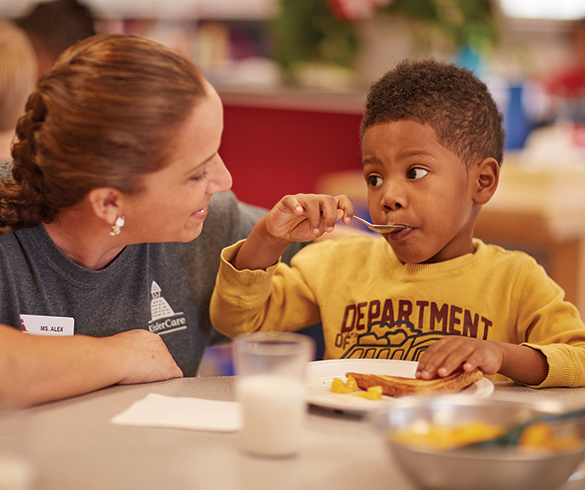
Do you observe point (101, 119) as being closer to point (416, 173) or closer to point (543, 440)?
point (416, 173)

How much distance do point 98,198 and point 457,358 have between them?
2.05 feet

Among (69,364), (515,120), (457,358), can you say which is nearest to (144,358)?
(69,364)

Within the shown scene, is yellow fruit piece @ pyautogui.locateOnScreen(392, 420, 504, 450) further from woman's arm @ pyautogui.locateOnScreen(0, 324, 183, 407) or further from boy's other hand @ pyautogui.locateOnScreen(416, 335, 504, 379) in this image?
woman's arm @ pyautogui.locateOnScreen(0, 324, 183, 407)

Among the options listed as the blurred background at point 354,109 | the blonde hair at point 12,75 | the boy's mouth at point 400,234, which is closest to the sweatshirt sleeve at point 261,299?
the boy's mouth at point 400,234

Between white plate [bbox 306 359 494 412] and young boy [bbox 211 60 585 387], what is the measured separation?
15cm

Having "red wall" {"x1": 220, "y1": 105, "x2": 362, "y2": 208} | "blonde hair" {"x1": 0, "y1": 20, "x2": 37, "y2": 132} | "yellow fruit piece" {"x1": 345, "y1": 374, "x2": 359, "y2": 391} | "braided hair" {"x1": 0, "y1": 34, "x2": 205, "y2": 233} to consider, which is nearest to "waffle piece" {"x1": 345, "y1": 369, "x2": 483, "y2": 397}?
"yellow fruit piece" {"x1": 345, "y1": 374, "x2": 359, "y2": 391}

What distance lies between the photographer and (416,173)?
123 cm

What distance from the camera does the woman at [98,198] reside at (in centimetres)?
101

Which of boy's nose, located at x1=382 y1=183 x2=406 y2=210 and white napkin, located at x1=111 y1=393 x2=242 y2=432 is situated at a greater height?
boy's nose, located at x1=382 y1=183 x2=406 y2=210

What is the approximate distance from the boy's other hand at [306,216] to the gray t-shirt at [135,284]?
0.24 meters

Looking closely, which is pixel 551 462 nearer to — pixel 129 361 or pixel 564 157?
pixel 129 361

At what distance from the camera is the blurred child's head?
1.23 m

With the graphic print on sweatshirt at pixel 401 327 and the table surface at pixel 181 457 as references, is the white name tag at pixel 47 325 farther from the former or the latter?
the graphic print on sweatshirt at pixel 401 327

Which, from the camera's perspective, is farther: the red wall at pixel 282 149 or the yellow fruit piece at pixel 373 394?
the red wall at pixel 282 149
